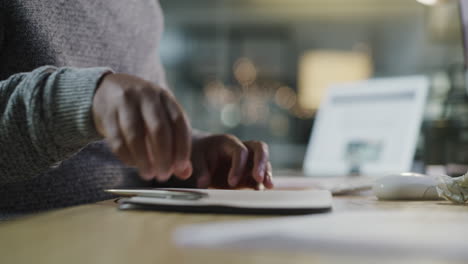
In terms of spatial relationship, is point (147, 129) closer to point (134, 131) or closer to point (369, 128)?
point (134, 131)

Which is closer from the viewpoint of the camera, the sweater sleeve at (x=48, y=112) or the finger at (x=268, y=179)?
the sweater sleeve at (x=48, y=112)

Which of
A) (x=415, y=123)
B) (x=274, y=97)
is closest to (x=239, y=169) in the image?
(x=415, y=123)

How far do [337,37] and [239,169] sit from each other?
5.41 m

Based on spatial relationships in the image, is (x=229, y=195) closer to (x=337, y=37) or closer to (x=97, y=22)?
(x=97, y=22)

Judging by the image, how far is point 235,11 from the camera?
5926 millimetres

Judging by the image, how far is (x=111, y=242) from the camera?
37 centimetres

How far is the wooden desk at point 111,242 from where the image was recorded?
1.05 ft

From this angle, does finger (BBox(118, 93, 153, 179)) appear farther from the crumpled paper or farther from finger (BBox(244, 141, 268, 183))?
the crumpled paper

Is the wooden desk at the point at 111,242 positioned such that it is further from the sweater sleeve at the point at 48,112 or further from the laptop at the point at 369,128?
the laptop at the point at 369,128

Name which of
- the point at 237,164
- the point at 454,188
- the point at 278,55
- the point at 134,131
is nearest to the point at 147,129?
the point at 134,131

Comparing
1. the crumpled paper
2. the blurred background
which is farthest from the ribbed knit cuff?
the blurred background

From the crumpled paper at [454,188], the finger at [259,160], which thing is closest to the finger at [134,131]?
the finger at [259,160]

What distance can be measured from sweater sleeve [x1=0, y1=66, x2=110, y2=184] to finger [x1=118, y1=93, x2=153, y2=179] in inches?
2.7

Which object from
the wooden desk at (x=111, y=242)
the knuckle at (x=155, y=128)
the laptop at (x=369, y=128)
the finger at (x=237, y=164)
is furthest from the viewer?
the laptop at (x=369, y=128)
